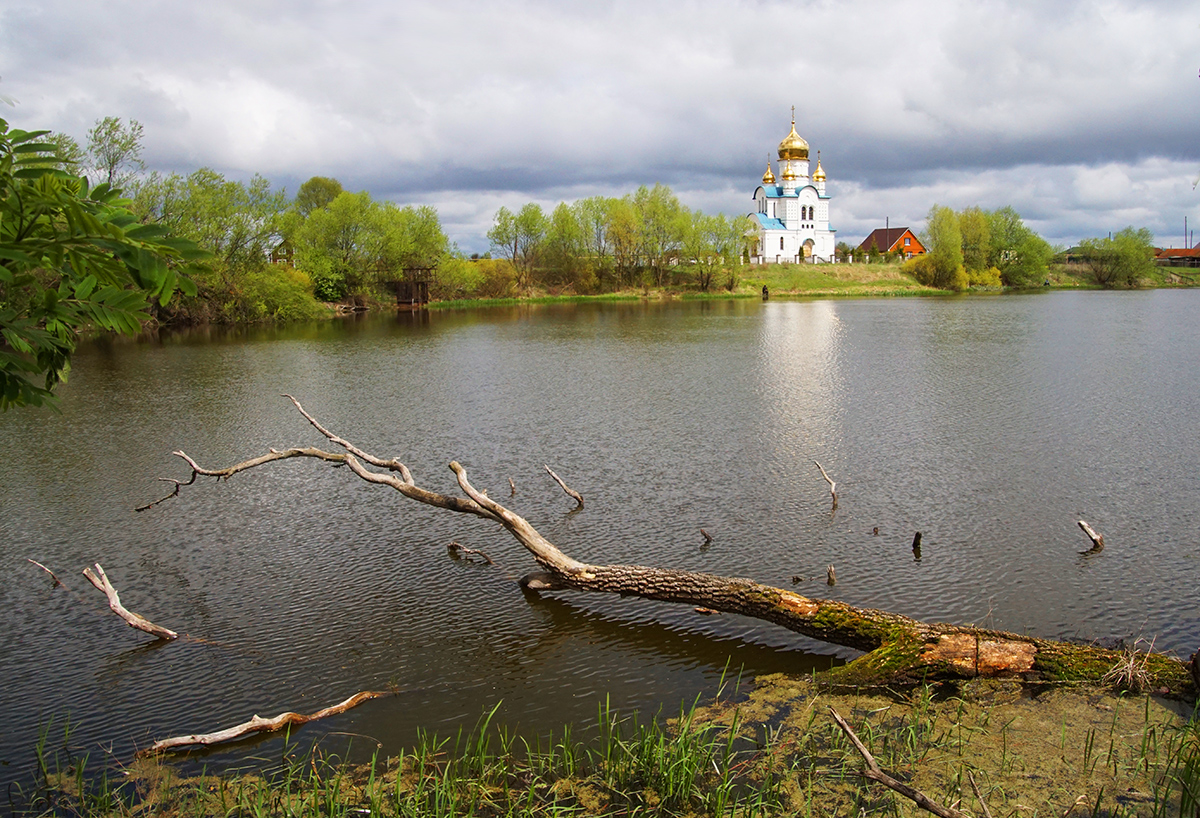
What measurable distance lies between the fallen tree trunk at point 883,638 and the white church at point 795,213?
4535 inches

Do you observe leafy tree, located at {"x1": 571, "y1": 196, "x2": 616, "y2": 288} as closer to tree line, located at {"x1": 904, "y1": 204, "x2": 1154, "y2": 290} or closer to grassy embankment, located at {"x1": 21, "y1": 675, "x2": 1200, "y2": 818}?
tree line, located at {"x1": 904, "y1": 204, "x2": 1154, "y2": 290}

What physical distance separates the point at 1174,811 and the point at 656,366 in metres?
24.8

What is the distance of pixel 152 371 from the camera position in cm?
2923

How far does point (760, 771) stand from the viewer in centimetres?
606

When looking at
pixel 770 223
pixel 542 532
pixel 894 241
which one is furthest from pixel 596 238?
pixel 542 532

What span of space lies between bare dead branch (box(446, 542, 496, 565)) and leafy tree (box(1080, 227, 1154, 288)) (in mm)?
117511

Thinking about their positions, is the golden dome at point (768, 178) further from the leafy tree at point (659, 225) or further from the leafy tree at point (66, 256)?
the leafy tree at point (66, 256)

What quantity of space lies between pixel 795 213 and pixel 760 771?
12274 cm

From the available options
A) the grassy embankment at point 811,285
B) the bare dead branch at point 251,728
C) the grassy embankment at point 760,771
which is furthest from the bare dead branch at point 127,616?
the grassy embankment at point 811,285

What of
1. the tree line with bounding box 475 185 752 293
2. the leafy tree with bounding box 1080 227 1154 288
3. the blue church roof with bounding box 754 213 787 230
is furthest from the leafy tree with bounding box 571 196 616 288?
the leafy tree with bounding box 1080 227 1154 288

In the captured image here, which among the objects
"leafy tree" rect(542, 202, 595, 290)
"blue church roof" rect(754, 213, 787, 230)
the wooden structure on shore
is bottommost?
the wooden structure on shore

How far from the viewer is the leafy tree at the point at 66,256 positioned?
3316mm

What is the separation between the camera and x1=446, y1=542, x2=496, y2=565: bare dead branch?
1059 cm

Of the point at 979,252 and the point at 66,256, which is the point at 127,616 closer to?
the point at 66,256
